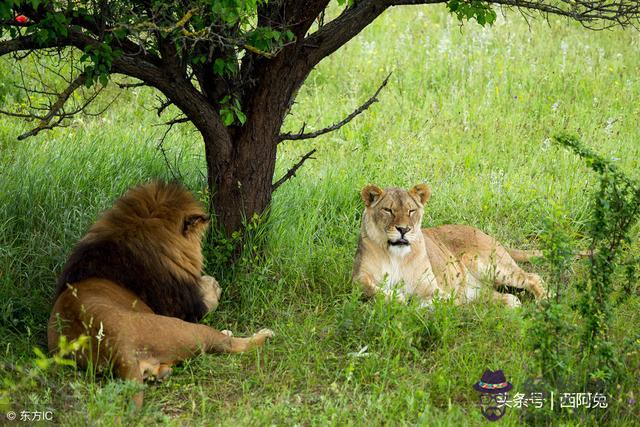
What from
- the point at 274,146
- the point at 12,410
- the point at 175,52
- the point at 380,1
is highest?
the point at 380,1

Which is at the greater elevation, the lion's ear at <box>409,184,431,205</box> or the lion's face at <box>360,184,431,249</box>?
the lion's ear at <box>409,184,431,205</box>

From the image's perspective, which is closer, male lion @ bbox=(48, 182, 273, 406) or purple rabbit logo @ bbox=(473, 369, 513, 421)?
purple rabbit logo @ bbox=(473, 369, 513, 421)

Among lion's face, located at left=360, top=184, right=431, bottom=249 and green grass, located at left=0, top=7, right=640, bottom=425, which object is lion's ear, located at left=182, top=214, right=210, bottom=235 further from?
lion's face, located at left=360, top=184, right=431, bottom=249

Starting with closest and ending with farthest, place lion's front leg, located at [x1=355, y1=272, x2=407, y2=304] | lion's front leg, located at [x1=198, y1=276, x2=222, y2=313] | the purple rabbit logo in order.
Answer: the purple rabbit logo, lion's front leg, located at [x1=198, y1=276, x2=222, y2=313], lion's front leg, located at [x1=355, y1=272, x2=407, y2=304]

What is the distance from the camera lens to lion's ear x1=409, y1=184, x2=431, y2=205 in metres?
5.49

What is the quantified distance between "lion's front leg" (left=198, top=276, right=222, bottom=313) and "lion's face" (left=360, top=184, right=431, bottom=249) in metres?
0.96

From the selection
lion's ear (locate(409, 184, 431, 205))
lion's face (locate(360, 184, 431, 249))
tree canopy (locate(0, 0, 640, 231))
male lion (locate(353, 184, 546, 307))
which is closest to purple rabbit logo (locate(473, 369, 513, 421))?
male lion (locate(353, 184, 546, 307))

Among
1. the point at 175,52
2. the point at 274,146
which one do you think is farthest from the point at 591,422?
the point at 175,52

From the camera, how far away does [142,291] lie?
472 centimetres

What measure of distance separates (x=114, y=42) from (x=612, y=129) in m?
5.09

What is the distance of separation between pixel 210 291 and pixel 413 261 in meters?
1.22

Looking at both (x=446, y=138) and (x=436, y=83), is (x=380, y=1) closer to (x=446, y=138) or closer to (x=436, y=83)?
(x=446, y=138)

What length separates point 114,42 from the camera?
16.2ft

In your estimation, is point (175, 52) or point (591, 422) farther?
point (175, 52)
